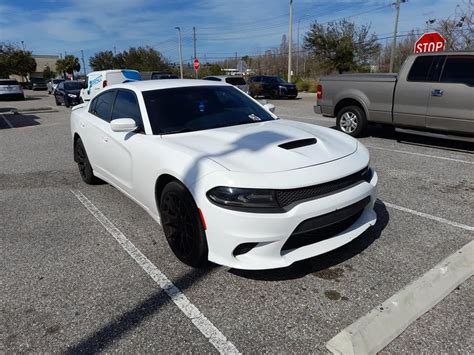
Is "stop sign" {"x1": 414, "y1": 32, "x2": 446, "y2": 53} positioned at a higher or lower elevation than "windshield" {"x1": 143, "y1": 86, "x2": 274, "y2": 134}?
higher

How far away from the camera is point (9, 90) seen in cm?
2691

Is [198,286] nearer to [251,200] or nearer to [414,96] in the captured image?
[251,200]

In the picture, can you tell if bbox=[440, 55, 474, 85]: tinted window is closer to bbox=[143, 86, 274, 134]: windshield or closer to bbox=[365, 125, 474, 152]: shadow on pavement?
bbox=[365, 125, 474, 152]: shadow on pavement

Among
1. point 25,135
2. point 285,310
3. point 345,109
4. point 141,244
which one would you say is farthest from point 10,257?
point 25,135

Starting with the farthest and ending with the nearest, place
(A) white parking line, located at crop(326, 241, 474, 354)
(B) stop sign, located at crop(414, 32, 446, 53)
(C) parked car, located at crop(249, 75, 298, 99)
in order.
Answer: (C) parked car, located at crop(249, 75, 298, 99) → (B) stop sign, located at crop(414, 32, 446, 53) → (A) white parking line, located at crop(326, 241, 474, 354)

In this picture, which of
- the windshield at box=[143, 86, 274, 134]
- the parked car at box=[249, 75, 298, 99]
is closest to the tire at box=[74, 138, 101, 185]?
the windshield at box=[143, 86, 274, 134]

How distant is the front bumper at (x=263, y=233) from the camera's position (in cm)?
260

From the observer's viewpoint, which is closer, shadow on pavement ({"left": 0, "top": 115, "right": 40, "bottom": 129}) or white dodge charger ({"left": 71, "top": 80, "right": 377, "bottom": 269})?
white dodge charger ({"left": 71, "top": 80, "right": 377, "bottom": 269})

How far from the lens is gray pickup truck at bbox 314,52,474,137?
22.3ft

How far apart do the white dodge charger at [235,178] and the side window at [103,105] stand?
19.8 inches

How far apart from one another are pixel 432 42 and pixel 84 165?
9348mm

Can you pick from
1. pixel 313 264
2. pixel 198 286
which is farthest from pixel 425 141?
pixel 198 286

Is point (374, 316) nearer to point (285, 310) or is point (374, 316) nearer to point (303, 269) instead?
point (285, 310)

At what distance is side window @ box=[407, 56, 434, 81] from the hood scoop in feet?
17.2
